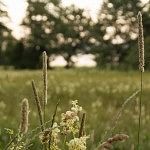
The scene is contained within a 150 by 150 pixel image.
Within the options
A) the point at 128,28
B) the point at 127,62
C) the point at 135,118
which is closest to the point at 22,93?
the point at 135,118

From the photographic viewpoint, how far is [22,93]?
674 inches

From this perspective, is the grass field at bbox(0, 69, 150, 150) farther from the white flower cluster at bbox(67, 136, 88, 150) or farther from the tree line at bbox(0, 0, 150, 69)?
the tree line at bbox(0, 0, 150, 69)

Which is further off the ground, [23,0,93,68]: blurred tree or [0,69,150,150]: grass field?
[23,0,93,68]: blurred tree

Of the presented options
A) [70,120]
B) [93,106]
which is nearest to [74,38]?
[93,106]

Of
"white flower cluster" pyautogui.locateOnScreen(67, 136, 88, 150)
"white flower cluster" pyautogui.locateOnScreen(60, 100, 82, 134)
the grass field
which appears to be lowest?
the grass field

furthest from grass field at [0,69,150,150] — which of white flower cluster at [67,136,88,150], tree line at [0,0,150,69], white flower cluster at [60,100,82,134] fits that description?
tree line at [0,0,150,69]

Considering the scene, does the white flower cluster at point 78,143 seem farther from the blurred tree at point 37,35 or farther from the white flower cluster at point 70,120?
the blurred tree at point 37,35

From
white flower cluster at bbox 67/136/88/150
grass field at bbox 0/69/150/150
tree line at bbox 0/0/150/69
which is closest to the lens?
white flower cluster at bbox 67/136/88/150

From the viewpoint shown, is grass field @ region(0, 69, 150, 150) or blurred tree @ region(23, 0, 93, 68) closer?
grass field @ region(0, 69, 150, 150)

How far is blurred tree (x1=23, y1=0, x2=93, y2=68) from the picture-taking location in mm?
71500

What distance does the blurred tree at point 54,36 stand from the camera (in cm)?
7150

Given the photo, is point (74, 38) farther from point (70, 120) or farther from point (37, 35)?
point (70, 120)

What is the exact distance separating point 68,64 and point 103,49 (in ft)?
35.4

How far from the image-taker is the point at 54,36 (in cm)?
7425
